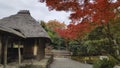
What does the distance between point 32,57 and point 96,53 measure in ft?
44.9

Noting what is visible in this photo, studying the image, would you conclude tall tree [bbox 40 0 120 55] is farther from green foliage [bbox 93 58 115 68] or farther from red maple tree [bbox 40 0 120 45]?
green foliage [bbox 93 58 115 68]

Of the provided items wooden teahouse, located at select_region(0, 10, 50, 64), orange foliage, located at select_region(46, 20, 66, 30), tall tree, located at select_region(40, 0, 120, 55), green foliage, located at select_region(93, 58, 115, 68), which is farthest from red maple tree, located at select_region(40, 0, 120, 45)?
orange foliage, located at select_region(46, 20, 66, 30)

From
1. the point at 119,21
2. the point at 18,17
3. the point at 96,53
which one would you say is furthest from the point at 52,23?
the point at 119,21

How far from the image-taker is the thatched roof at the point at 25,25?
2076 cm

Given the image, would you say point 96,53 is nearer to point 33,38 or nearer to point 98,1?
point 33,38

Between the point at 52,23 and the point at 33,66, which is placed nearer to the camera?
the point at 33,66

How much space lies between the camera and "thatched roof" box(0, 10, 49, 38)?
20.8 m

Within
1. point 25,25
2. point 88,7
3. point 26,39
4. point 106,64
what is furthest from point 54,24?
point 88,7

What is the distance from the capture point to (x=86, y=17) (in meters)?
10.3

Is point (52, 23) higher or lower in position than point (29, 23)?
higher

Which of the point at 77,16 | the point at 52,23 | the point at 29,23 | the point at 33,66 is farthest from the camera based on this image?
the point at 52,23

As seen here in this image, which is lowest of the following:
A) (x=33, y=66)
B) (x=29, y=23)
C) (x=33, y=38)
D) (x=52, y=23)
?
(x=33, y=66)

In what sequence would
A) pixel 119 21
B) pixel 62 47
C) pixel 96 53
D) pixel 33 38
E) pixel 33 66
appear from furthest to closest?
pixel 62 47, pixel 96 53, pixel 33 38, pixel 33 66, pixel 119 21

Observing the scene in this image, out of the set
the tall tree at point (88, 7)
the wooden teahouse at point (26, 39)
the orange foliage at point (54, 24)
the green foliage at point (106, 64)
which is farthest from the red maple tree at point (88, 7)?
the orange foliage at point (54, 24)
